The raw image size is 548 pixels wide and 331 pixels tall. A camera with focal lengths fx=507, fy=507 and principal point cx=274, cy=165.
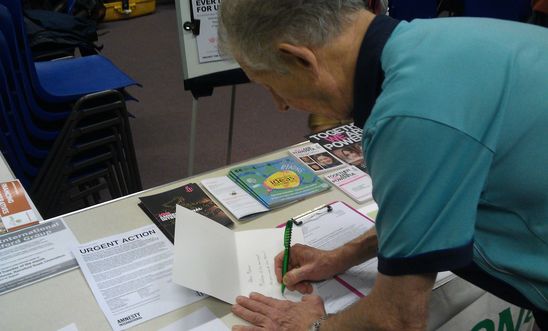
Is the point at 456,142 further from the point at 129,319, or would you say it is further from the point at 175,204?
the point at 175,204

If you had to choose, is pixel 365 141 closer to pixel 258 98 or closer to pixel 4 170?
pixel 4 170

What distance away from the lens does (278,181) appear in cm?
136

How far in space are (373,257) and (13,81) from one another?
1.42m

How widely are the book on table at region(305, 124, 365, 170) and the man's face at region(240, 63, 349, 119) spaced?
1.95ft

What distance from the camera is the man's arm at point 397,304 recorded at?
732mm

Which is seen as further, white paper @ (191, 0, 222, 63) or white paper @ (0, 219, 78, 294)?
white paper @ (191, 0, 222, 63)

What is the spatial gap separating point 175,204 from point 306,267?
0.41 metres

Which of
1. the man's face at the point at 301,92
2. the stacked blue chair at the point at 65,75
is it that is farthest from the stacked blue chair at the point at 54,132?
the man's face at the point at 301,92

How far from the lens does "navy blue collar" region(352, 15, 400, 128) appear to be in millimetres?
749

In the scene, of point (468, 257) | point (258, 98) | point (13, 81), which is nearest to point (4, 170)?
point (13, 81)

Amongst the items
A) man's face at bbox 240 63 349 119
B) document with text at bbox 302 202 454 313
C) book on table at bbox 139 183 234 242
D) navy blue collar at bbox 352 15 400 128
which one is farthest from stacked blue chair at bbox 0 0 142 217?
navy blue collar at bbox 352 15 400 128

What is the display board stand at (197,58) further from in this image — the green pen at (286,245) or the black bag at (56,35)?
the green pen at (286,245)

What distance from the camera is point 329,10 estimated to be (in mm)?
741

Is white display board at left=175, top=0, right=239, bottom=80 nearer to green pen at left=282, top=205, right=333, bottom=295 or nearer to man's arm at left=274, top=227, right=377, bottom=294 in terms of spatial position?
green pen at left=282, top=205, right=333, bottom=295
